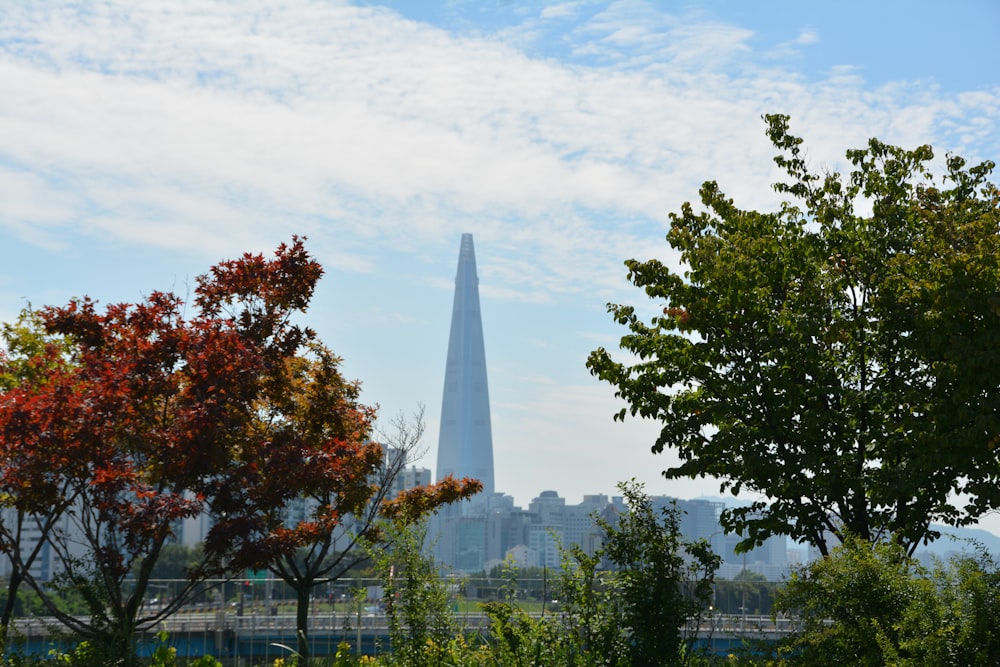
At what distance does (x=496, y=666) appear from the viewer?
950 cm

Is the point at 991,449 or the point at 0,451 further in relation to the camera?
the point at 0,451

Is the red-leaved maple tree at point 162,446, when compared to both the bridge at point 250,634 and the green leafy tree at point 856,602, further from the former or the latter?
the green leafy tree at point 856,602

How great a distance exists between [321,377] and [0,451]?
4657 millimetres

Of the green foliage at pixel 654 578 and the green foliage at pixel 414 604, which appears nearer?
the green foliage at pixel 654 578

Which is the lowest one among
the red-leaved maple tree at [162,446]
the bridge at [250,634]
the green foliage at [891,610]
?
the bridge at [250,634]

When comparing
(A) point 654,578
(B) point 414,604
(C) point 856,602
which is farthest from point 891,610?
(B) point 414,604

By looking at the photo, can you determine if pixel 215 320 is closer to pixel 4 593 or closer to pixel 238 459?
pixel 238 459

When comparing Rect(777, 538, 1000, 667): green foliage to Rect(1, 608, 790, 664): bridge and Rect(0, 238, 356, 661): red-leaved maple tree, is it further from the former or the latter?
Rect(0, 238, 356, 661): red-leaved maple tree

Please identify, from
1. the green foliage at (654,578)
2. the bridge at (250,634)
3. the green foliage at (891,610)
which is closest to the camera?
the green foliage at (891,610)

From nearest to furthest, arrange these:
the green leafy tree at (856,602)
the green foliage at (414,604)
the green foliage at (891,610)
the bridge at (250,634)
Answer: the green foliage at (891,610) < the green leafy tree at (856,602) < the green foliage at (414,604) < the bridge at (250,634)

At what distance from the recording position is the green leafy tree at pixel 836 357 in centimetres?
1040

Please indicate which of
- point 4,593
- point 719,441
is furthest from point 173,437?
point 4,593

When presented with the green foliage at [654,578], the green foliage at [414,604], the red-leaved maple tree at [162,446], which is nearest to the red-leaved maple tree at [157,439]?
the red-leaved maple tree at [162,446]

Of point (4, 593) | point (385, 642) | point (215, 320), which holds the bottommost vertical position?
→ point (385, 642)
